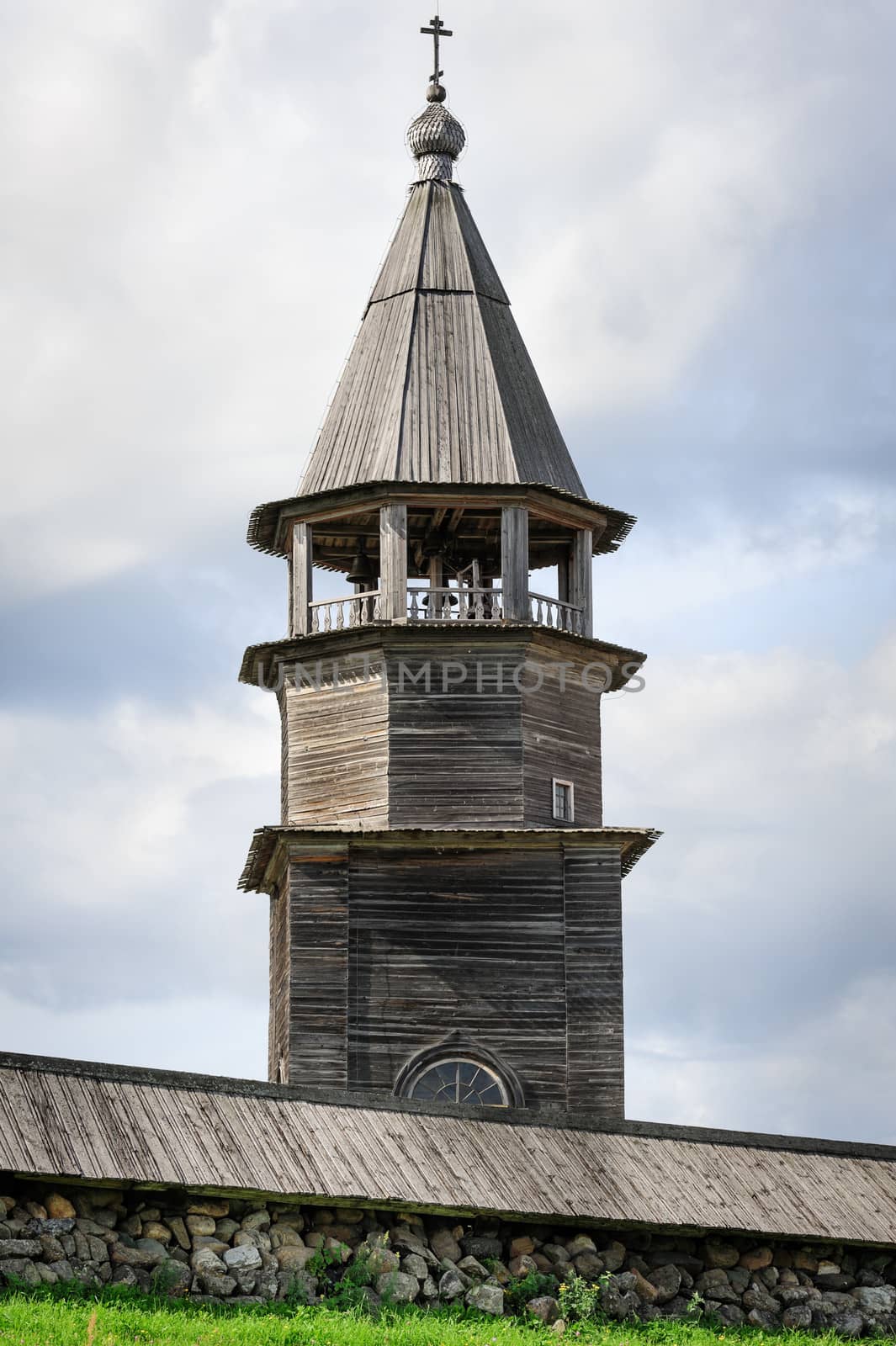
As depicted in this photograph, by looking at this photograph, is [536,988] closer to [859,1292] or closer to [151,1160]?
[859,1292]

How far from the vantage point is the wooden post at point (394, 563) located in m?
30.9

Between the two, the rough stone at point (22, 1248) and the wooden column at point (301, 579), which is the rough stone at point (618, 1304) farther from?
the wooden column at point (301, 579)

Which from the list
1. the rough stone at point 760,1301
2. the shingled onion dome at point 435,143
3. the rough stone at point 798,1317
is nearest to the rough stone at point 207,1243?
the rough stone at point 760,1301

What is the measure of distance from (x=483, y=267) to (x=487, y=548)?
449cm

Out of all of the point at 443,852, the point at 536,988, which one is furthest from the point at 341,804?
the point at 536,988

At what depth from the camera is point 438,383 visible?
1280 inches

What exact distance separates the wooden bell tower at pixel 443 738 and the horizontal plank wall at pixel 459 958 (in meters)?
0.03

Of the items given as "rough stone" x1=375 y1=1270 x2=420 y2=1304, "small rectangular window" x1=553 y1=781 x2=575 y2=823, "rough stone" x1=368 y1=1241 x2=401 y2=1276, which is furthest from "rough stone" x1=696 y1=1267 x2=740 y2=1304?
"small rectangular window" x1=553 y1=781 x2=575 y2=823

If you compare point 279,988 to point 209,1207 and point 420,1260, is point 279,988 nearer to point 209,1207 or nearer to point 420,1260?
point 420,1260

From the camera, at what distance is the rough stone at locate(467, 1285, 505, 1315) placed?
20.7 metres

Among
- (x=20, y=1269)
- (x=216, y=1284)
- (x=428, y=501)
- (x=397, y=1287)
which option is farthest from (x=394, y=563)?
(x=20, y=1269)

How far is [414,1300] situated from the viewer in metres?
20.5

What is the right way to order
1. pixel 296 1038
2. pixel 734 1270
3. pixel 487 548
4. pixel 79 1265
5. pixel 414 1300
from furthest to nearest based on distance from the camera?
pixel 487 548, pixel 296 1038, pixel 734 1270, pixel 414 1300, pixel 79 1265

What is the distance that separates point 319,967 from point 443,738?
376 cm
